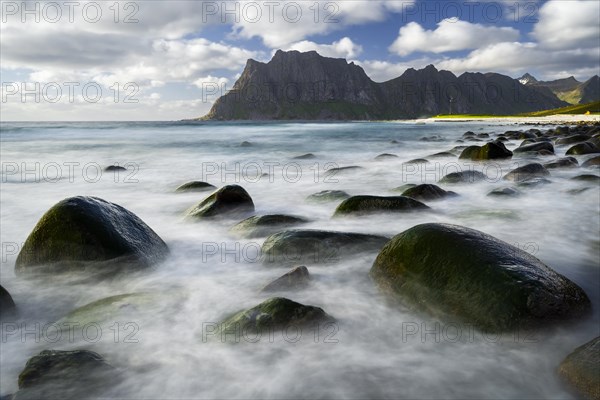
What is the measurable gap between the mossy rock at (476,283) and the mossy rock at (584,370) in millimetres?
479

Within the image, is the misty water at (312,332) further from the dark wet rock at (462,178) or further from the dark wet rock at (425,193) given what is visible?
the dark wet rock at (462,178)

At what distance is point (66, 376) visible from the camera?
2.87 metres

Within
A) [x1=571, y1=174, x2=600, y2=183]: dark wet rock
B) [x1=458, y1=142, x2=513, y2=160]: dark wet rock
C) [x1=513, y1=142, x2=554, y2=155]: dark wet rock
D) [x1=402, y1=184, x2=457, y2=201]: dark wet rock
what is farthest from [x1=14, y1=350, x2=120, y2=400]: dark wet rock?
[x1=513, y1=142, x2=554, y2=155]: dark wet rock

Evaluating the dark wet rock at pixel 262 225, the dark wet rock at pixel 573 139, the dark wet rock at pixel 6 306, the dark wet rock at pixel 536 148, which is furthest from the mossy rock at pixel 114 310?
the dark wet rock at pixel 573 139

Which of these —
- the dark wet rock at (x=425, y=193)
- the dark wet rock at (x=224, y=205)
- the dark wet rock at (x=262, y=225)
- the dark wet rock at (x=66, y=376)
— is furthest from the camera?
the dark wet rock at (x=425, y=193)

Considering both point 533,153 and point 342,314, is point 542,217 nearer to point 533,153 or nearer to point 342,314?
point 342,314

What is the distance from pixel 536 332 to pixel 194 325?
2.92m

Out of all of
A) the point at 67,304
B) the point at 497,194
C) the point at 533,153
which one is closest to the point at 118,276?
the point at 67,304

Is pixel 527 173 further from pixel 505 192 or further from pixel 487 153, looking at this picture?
pixel 487 153

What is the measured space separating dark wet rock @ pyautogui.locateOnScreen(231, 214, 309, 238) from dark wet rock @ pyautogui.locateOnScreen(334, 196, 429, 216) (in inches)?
42.8

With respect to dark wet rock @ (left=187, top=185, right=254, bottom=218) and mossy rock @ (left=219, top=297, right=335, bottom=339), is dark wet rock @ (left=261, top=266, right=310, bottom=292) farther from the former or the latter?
dark wet rock @ (left=187, top=185, right=254, bottom=218)

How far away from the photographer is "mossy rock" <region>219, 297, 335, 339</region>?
3514 mm

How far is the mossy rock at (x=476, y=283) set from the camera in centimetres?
344

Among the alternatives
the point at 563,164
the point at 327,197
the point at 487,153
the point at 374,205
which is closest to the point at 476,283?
the point at 374,205
